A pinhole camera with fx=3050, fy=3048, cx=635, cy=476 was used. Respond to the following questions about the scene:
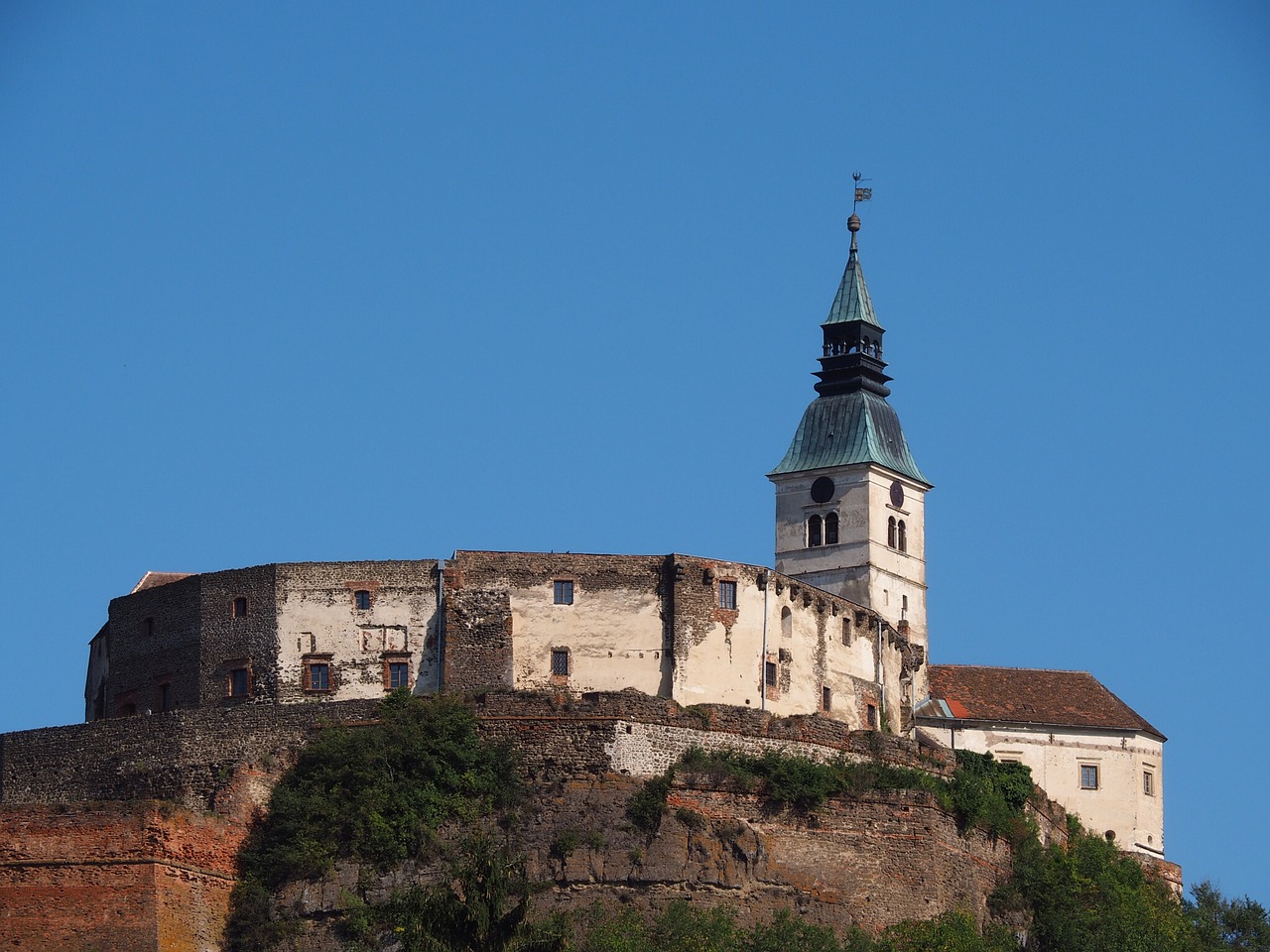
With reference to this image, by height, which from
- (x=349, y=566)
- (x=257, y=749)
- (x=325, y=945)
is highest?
(x=349, y=566)

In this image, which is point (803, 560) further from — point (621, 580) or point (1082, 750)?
point (621, 580)

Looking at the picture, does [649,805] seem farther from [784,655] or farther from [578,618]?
[784,655]

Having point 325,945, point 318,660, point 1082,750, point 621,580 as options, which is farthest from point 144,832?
point 1082,750

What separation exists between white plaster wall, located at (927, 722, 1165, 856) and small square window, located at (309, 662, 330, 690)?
23.4 meters

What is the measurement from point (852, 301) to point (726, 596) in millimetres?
32033

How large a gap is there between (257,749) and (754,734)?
15.2m

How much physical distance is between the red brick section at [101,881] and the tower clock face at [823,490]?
41.6 meters

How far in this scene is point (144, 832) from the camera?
85250mm

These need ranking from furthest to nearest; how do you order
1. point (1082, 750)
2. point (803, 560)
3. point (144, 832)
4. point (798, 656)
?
point (803, 560), point (1082, 750), point (798, 656), point (144, 832)

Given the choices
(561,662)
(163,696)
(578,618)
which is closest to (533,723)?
(561,662)

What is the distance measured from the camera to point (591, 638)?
9588cm

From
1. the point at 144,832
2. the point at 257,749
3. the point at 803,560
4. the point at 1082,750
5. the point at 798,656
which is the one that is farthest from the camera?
the point at 803,560

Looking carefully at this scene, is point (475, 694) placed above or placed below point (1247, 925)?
above

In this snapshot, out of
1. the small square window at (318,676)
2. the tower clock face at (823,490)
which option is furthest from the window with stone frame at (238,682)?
the tower clock face at (823,490)
